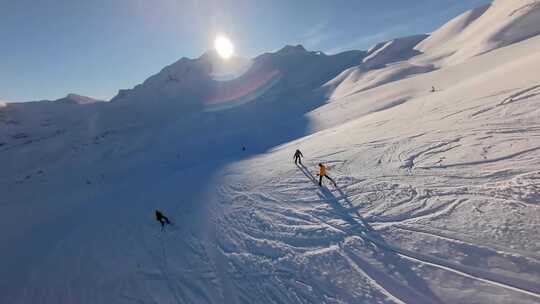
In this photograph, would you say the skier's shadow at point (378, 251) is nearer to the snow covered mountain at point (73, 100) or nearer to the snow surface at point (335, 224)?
the snow surface at point (335, 224)

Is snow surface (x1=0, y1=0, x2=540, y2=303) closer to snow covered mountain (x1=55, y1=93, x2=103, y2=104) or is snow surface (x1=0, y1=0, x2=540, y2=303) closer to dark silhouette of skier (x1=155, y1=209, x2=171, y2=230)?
dark silhouette of skier (x1=155, y1=209, x2=171, y2=230)

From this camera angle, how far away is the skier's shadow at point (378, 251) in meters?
4.99

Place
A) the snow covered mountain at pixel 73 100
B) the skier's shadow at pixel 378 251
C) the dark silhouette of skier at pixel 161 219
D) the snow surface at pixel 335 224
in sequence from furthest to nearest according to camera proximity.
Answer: the snow covered mountain at pixel 73 100, the dark silhouette of skier at pixel 161 219, the snow surface at pixel 335 224, the skier's shadow at pixel 378 251

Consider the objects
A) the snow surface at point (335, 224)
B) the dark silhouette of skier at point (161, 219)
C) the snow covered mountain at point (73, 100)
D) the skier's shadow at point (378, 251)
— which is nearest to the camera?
the skier's shadow at point (378, 251)

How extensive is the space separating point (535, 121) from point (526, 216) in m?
6.56

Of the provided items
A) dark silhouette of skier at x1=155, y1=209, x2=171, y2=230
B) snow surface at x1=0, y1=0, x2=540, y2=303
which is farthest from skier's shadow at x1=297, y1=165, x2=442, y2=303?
dark silhouette of skier at x1=155, y1=209, x2=171, y2=230

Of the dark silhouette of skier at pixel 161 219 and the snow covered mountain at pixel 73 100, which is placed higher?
the snow covered mountain at pixel 73 100

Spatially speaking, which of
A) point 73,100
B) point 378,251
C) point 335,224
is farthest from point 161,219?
point 73,100

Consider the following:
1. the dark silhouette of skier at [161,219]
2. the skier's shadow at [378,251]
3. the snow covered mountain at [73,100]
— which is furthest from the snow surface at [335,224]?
the snow covered mountain at [73,100]

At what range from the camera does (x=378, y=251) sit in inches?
244

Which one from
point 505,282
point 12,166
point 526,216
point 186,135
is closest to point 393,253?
point 505,282

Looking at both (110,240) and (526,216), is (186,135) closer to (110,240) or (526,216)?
(110,240)

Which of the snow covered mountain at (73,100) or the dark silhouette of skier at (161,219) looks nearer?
the dark silhouette of skier at (161,219)

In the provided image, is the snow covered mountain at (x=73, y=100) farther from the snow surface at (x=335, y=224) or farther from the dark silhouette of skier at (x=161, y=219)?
the dark silhouette of skier at (x=161, y=219)
